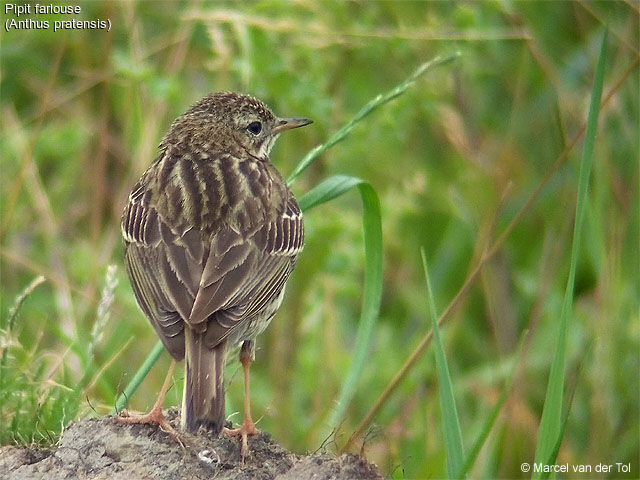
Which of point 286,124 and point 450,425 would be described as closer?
point 450,425

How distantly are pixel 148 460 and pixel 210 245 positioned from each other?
1.24 metres

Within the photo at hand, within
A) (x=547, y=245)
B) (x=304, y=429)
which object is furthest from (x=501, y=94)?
(x=304, y=429)

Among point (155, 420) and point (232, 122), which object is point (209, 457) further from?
point (232, 122)

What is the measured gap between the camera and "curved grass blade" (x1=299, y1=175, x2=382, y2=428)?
4766mm

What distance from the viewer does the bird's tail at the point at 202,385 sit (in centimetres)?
414

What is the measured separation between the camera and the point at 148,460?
154 inches

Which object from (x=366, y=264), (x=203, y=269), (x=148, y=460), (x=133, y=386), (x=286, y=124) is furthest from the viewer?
(x=286, y=124)

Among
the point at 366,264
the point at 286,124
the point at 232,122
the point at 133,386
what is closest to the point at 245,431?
the point at 133,386

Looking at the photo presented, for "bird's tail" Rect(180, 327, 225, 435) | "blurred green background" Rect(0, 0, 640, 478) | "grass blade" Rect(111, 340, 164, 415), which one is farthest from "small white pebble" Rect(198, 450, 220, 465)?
"blurred green background" Rect(0, 0, 640, 478)

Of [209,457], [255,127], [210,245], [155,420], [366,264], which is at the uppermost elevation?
[255,127]

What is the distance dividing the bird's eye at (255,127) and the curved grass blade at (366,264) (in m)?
1.21

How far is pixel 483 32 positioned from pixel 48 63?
3.60 m

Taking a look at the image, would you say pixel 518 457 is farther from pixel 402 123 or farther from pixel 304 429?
pixel 402 123

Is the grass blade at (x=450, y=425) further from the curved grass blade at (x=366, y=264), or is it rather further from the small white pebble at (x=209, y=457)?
the small white pebble at (x=209, y=457)
